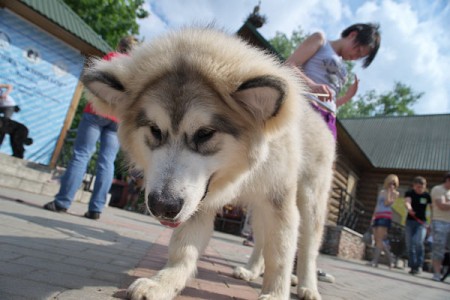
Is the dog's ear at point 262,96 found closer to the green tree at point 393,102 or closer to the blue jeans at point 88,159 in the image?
the blue jeans at point 88,159

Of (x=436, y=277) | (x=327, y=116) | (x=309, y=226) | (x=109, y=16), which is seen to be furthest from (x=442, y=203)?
(x=109, y=16)

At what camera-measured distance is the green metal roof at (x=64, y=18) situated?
9367 mm

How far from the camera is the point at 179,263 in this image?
2082mm

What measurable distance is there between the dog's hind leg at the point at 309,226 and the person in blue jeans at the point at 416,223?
6.92 m

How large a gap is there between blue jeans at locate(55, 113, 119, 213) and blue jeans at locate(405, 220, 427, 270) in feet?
25.1

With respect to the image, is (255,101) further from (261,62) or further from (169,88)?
(169,88)

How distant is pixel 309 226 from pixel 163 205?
67.0 inches

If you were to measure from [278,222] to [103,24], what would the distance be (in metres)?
22.1

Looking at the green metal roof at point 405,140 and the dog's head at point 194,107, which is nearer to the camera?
the dog's head at point 194,107

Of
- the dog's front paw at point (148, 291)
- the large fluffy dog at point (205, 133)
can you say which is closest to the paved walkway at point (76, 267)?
the dog's front paw at point (148, 291)

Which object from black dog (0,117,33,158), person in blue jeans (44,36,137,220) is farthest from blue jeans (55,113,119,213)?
black dog (0,117,33,158)

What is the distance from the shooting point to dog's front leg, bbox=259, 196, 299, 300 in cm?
208

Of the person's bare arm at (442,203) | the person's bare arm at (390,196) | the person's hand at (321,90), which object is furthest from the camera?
the person's bare arm at (390,196)

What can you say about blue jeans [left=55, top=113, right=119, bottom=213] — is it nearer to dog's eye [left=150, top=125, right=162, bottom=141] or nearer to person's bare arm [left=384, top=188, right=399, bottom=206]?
dog's eye [left=150, top=125, right=162, bottom=141]
